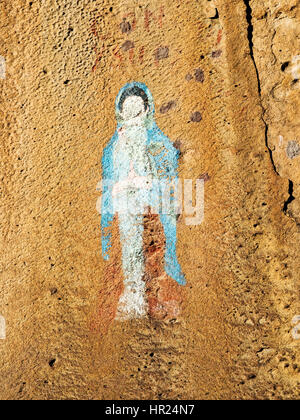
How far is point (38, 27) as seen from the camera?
3.02 metres

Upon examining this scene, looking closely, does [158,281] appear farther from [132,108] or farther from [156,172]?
[132,108]

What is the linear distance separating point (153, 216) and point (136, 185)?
0.24m

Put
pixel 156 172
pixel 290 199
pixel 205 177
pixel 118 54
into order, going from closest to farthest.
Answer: pixel 290 199, pixel 205 177, pixel 156 172, pixel 118 54

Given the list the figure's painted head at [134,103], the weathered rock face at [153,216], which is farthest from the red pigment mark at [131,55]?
the figure's painted head at [134,103]

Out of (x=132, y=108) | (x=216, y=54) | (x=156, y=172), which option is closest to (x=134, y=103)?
(x=132, y=108)

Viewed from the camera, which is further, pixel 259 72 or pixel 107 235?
pixel 107 235

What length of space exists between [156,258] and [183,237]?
223mm

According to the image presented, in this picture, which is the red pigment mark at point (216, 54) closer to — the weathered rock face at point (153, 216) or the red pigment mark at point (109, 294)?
the weathered rock face at point (153, 216)

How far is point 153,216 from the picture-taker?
283 centimetres

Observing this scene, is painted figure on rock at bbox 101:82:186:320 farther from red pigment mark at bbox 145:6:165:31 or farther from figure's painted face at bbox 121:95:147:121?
red pigment mark at bbox 145:6:165:31

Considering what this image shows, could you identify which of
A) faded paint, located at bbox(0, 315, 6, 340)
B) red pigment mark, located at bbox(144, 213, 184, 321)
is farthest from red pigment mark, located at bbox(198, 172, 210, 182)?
faded paint, located at bbox(0, 315, 6, 340)

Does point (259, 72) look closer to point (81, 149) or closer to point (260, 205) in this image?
point (260, 205)

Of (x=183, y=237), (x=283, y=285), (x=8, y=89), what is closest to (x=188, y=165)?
(x=183, y=237)

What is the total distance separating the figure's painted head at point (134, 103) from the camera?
293 cm
